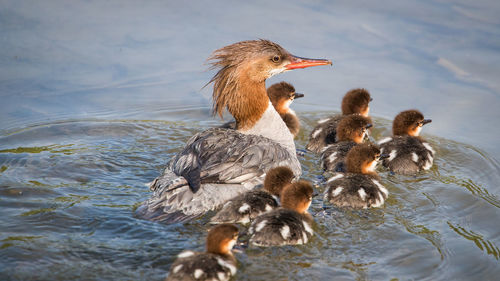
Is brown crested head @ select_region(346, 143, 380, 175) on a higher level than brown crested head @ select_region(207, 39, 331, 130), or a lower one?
lower

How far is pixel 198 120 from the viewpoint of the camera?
26.6ft

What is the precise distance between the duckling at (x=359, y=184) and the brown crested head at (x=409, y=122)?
0.90m

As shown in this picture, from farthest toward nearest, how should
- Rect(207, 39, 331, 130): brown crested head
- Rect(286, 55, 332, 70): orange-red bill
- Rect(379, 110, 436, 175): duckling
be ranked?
Rect(286, 55, 332, 70): orange-red bill < Rect(379, 110, 436, 175): duckling < Rect(207, 39, 331, 130): brown crested head

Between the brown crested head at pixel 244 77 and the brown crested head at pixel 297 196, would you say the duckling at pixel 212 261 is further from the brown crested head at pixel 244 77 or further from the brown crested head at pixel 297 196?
the brown crested head at pixel 244 77

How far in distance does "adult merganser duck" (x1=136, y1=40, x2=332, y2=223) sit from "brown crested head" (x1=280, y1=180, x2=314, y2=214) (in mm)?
508

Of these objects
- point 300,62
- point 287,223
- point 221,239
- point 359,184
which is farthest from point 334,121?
point 221,239

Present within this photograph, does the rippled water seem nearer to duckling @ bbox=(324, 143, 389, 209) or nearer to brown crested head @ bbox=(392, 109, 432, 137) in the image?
duckling @ bbox=(324, 143, 389, 209)

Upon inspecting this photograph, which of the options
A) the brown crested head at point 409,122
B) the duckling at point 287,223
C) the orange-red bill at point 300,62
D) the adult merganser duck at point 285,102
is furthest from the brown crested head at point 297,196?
the adult merganser duck at point 285,102

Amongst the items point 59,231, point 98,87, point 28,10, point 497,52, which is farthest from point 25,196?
point 497,52

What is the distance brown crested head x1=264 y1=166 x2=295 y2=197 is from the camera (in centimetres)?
569

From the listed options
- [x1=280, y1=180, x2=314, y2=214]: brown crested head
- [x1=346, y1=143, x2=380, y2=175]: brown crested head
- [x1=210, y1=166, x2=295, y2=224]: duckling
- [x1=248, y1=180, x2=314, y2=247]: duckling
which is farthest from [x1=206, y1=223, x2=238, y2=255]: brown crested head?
[x1=346, y1=143, x2=380, y2=175]: brown crested head

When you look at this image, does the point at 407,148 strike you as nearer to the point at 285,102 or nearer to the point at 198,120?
the point at 285,102

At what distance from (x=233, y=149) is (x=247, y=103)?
740 millimetres

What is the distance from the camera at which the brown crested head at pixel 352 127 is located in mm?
7145
